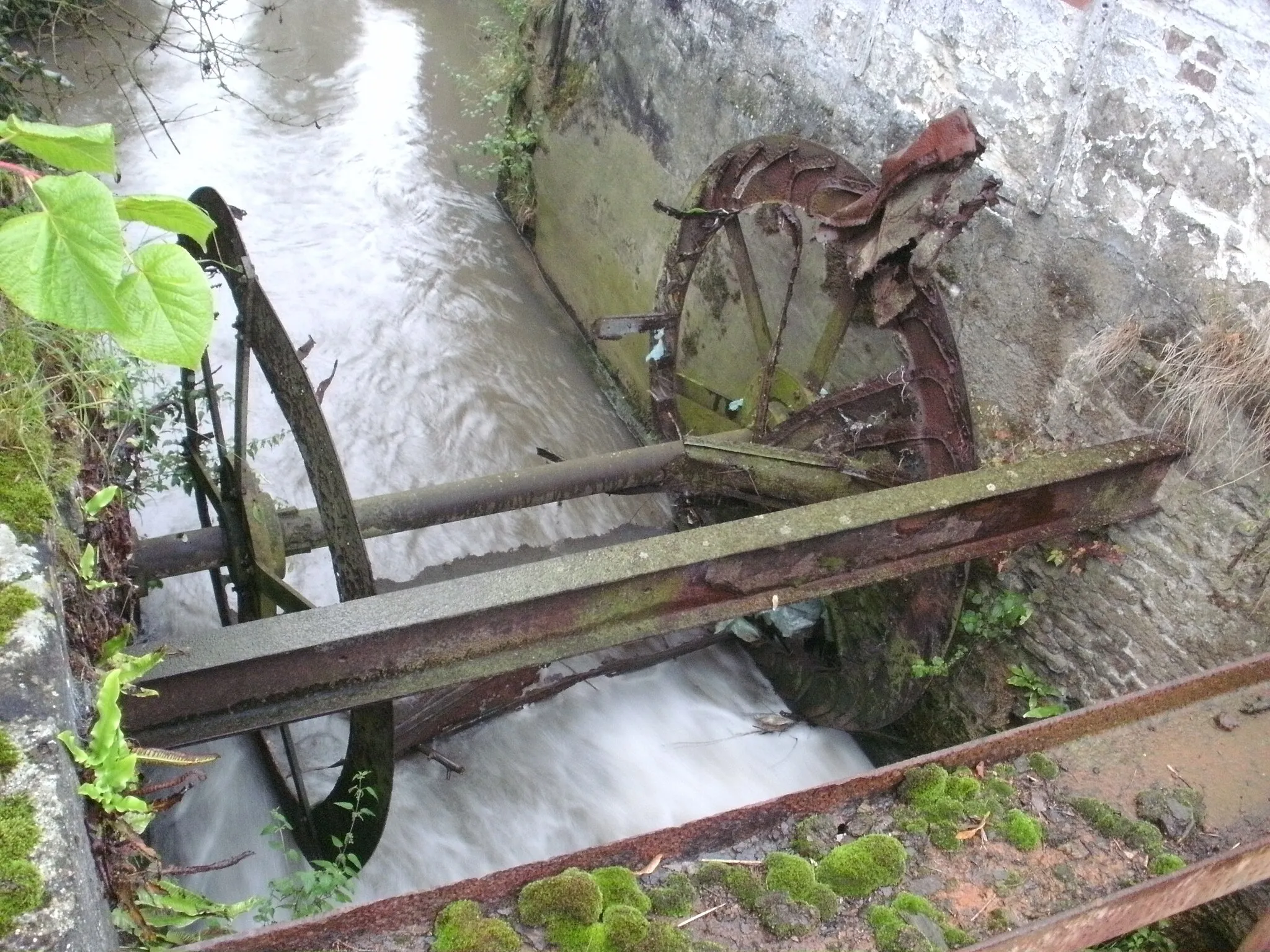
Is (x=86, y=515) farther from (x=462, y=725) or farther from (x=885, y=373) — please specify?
(x=885, y=373)

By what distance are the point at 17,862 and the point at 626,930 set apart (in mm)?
910

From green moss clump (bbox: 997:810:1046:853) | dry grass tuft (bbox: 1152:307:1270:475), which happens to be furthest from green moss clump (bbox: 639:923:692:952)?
dry grass tuft (bbox: 1152:307:1270:475)

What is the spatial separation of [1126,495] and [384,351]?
16.6 feet

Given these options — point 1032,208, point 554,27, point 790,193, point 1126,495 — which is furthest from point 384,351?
point 1126,495

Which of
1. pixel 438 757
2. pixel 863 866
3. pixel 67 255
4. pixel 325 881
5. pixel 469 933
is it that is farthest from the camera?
pixel 438 757

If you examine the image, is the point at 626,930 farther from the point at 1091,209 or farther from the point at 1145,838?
the point at 1091,209

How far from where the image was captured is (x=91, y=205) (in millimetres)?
1301

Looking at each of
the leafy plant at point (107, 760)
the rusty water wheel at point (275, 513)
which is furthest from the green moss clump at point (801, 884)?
the rusty water wheel at point (275, 513)

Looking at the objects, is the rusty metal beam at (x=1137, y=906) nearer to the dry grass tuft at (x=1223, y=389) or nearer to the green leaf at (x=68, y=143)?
the dry grass tuft at (x=1223, y=389)

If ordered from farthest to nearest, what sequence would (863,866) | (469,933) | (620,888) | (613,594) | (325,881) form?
(325,881)
(613,594)
(863,866)
(620,888)
(469,933)

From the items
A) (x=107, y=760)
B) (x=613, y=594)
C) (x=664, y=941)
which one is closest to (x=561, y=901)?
(x=664, y=941)

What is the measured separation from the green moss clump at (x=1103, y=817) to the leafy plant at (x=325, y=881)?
6.28 feet

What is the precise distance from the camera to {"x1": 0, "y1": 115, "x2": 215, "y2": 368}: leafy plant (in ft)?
4.25

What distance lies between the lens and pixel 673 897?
168 centimetres
